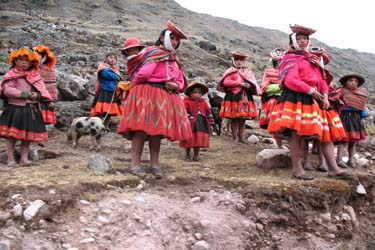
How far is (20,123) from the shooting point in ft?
16.8

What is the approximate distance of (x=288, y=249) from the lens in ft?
12.8

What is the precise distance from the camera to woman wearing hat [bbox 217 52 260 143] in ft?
25.6

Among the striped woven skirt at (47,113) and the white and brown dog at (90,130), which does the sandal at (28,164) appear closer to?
the white and brown dog at (90,130)

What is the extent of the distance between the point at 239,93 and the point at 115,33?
22869 millimetres

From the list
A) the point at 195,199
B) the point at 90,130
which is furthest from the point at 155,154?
the point at 90,130

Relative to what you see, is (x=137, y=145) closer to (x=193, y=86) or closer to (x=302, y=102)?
(x=193, y=86)

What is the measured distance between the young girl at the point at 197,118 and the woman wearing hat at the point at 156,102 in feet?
3.52

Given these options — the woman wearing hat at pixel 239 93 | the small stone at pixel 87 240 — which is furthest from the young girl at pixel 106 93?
the small stone at pixel 87 240

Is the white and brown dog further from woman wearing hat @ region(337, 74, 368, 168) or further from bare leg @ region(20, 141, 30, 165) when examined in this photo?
woman wearing hat @ region(337, 74, 368, 168)

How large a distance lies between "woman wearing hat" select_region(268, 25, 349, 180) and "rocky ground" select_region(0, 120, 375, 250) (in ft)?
1.45

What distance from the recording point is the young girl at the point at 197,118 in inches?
237

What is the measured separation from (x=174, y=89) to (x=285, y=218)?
5.87 ft

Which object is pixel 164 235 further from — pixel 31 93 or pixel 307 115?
pixel 31 93

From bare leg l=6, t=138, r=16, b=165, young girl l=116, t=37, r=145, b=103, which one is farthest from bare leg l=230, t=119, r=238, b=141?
bare leg l=6, t=138, r=16, b=165
